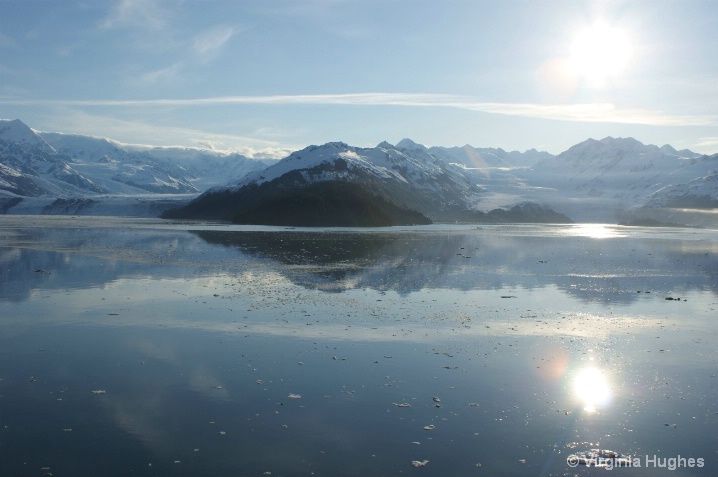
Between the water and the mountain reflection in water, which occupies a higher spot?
the mountain reflection in water

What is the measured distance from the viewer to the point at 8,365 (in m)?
21.0

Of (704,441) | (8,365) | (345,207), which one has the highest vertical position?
(345,207)

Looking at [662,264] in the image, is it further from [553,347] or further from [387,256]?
[553,347]

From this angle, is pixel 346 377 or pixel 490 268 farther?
pixel 490 268

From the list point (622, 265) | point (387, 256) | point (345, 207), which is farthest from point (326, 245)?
point (345, 207)

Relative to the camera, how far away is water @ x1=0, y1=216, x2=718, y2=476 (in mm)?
15008

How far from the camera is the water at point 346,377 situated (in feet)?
49.2

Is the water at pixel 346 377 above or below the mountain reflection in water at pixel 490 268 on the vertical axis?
below

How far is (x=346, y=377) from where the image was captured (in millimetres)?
20547

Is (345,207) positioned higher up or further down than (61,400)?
higher up

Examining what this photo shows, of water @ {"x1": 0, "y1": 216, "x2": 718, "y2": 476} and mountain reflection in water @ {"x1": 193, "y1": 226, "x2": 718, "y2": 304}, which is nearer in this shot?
water @ {"x1": 0, "y1": 216, "x2": 718, "y2": 476}

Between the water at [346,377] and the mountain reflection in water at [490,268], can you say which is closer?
the water at [346,377]

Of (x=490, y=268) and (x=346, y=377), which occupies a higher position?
(x=490, y=268)

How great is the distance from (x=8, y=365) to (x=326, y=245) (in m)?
57.8
